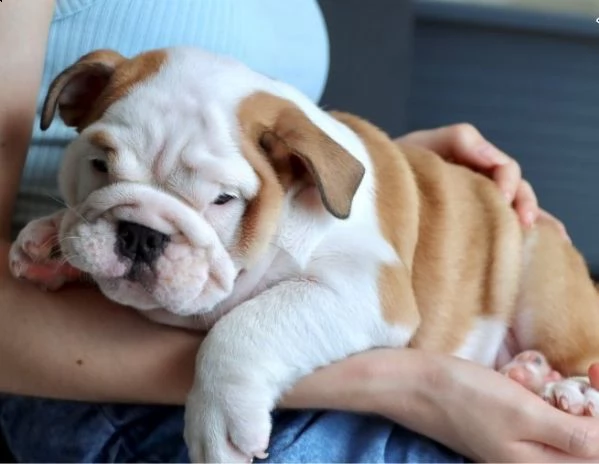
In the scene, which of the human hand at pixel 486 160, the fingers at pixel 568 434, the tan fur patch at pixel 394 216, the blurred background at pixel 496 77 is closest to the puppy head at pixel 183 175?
the tan fur patch at pixel 394 216

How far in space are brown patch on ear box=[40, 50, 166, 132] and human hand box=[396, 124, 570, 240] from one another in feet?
1.94

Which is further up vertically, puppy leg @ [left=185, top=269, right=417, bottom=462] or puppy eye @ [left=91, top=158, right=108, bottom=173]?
puppy eye @ [left=91, top=158, right=108, bottom=173]

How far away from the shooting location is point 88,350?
1.00 metres

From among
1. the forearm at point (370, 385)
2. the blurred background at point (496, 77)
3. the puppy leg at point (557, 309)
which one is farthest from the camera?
the blurred background at point (496, 77)

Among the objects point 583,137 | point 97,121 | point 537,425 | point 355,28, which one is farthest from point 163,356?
point 583,137

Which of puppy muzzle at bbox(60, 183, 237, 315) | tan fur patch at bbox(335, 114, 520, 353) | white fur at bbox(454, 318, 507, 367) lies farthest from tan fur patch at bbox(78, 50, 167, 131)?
white fur at bbox(454, 318, 507, 367)

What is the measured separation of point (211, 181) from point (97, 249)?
0.13 m

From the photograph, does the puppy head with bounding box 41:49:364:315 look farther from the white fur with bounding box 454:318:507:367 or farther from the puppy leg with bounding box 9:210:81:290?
the white fur with bounding box 454:318:507:367

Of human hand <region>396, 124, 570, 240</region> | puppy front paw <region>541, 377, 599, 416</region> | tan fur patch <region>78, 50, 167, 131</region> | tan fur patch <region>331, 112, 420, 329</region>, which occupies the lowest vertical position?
puppy front paw <region>541, 377, 599, 416</region>

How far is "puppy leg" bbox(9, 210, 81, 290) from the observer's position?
1.00m

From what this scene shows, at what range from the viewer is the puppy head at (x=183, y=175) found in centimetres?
88

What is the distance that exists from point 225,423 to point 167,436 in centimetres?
18

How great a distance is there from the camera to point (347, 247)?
1.01 meters

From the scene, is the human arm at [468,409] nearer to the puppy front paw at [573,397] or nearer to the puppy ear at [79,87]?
the puppy front paw at [573,397]
